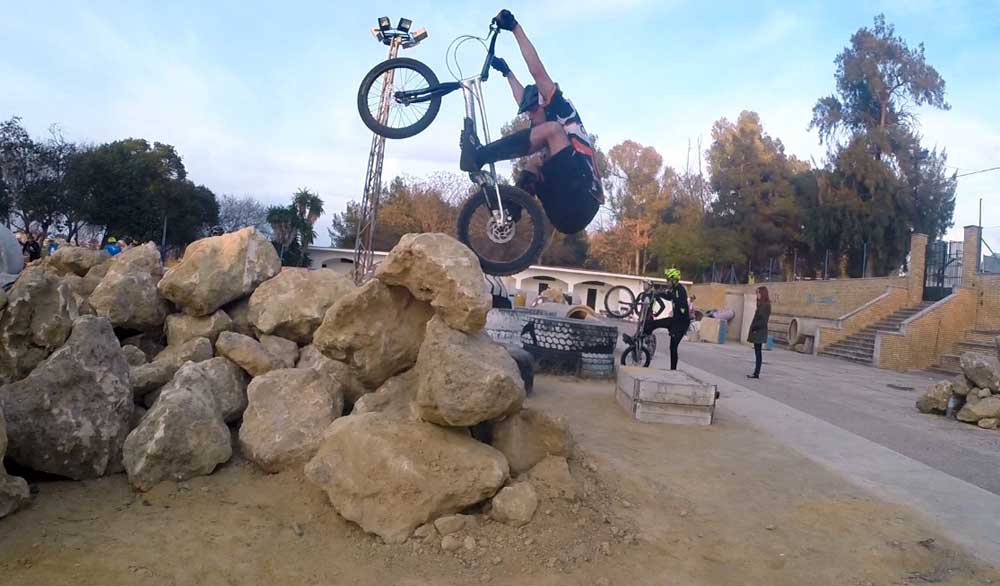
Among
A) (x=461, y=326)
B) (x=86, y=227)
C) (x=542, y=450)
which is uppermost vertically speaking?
(x=86, y=227)

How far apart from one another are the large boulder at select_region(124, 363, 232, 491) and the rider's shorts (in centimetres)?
420

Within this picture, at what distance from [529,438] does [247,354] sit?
8.90 ft

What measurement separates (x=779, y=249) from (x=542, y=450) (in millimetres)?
38719

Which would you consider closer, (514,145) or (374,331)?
(374,331)

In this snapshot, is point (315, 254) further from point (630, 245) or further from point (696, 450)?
point (696, 450)

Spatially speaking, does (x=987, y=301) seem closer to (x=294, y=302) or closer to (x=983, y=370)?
(x=983, y=370)

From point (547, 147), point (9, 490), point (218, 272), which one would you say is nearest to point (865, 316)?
point (547, 147)

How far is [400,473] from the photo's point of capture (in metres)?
4.04

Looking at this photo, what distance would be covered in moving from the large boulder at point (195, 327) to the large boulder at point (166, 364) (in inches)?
5.6

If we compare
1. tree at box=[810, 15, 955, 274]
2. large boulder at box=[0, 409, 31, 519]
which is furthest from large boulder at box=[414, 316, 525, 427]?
tree at box=[810, 15, 955, 274]

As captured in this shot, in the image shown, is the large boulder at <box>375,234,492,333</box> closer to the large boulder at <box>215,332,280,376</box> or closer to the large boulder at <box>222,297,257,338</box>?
the large boulder at <box>215,332,280,376</box>

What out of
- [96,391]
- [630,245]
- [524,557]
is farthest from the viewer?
[630,245]

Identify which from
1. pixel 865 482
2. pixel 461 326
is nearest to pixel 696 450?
pixel 865 482

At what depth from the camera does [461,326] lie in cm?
463
